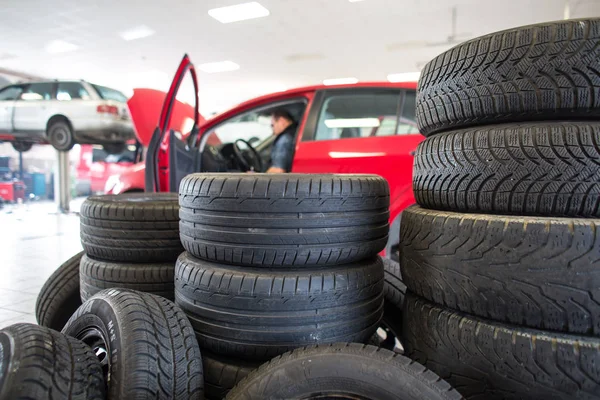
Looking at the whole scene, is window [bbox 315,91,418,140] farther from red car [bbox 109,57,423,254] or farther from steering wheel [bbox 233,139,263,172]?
steering wheel [bbox 233,139,263,172]

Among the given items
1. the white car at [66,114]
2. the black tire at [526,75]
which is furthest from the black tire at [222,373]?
the white car at [66,114]

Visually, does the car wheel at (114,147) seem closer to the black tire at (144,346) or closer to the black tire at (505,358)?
the black tire at (144,346)

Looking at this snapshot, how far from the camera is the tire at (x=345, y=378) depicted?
873 millimetres

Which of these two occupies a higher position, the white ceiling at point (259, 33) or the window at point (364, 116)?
the white ceiling at point (259, 33)

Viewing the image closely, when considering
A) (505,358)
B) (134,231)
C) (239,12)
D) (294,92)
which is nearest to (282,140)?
(294,92)

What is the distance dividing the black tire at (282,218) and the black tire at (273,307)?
1.8 inches

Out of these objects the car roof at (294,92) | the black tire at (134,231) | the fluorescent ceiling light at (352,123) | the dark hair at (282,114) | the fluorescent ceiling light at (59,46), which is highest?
the fluorescent ceiling light at (59,46)

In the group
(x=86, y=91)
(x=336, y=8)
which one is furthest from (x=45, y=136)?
(x=336, y=8)

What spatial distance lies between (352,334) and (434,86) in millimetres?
826

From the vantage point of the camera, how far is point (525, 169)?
1.02 m

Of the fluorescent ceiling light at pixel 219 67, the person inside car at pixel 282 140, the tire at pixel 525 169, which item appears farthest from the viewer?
the fluorescent ceiling light at pixel 219 67

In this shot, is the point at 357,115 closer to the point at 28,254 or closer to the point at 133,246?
the point at 133,246

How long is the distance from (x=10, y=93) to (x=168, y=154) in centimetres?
802

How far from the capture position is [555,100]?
102 cm
